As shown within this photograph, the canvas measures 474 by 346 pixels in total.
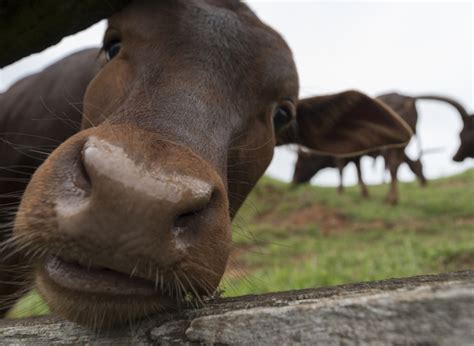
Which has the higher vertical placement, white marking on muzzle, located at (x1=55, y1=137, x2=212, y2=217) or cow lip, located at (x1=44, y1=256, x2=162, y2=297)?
white marking on muzzle, located at (x1=55, y1=137, x2=212, y2=217)

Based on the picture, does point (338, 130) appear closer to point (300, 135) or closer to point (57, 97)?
point (300, 135)

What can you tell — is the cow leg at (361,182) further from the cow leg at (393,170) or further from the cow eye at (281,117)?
the cow eye at (281,117)

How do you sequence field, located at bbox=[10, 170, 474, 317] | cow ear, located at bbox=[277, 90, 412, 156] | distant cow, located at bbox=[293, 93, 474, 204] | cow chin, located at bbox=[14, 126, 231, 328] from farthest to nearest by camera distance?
distant cow, located at bbox=[293, 93, 474, 204] → field, located at bbox=[10, 170, 474, 317] → cow ear, located at bbox=[277, 90, 412, 156] → cow chin, located at bbox=[14, 126, 231, 328]

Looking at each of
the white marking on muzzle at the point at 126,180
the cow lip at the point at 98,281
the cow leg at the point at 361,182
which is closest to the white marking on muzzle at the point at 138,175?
the white marking on muzzle at the point at 126,180

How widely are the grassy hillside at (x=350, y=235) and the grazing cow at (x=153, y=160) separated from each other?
511mm

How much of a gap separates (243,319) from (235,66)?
1.42 metres

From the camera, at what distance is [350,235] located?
10.2 m

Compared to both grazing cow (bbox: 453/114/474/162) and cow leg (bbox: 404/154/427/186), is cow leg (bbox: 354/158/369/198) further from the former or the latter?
grazing cow (bbox: 453/114/474/162)

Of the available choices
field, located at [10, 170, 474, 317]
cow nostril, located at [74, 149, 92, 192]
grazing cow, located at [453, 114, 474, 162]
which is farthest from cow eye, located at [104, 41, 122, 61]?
grazing cow, located at [453, 114, 474, 162]

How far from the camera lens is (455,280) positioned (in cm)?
96

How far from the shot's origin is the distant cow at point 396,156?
974cm

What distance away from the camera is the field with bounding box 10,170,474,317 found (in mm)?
5930

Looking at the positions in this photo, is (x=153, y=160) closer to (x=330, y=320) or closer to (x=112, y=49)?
(x=330, y=320)

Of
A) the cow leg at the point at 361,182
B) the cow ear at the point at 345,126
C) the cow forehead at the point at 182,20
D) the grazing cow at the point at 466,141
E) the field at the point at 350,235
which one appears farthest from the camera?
the cow leg at the point at 361,182
